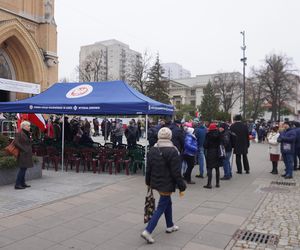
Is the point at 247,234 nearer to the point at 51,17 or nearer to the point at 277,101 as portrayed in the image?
the point at 51,17

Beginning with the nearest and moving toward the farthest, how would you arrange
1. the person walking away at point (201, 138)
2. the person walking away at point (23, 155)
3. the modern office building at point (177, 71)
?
the person walking away at point (23, 155), the person walking away at point (201, 138), the modern office building at point (177, 71)

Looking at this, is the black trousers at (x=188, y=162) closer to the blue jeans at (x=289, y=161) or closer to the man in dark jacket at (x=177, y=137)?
the man in dark jacket at (x=177, y=137)

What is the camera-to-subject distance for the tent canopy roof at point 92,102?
422 inches

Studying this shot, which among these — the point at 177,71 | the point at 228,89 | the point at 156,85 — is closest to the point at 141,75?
the point at 156,85

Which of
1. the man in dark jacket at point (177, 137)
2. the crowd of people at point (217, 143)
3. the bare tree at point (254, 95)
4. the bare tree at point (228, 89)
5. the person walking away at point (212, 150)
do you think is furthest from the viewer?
the bare tree at point (228, 89)

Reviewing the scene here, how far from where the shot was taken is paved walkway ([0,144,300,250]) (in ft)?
17.0

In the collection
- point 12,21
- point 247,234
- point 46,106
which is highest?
point 12,21

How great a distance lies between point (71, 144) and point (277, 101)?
37.4 m

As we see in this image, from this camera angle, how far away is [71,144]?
13352 mm

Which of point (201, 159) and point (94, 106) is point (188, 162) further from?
point (94, 106)

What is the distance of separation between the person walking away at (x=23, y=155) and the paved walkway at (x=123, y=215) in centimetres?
33

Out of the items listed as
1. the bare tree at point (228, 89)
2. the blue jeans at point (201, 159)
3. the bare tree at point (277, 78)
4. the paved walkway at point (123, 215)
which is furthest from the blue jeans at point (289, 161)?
the bare tree at point (228, 89)

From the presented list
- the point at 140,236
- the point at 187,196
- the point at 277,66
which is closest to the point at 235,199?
the point at 187,196

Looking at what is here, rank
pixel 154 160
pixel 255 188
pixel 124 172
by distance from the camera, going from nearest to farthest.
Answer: pixel 154 160 < pixel 255 188 < pixel 124 172
